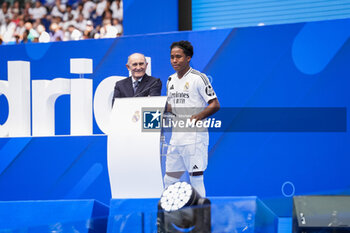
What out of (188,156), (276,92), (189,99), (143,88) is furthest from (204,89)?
(276,92)

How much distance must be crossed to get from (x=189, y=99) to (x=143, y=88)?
711 millimetres

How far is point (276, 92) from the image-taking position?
16.8 feet

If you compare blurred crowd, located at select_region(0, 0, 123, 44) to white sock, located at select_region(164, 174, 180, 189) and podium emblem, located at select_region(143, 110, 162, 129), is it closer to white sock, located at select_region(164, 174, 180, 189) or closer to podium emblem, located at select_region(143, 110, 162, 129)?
podium emblem, located at select_region(143, 110, 162, 129)

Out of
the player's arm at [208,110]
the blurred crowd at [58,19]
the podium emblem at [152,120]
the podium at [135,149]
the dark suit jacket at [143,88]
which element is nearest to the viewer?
the podium at [135,149]

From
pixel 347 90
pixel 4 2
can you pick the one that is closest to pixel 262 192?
pixel 347 90

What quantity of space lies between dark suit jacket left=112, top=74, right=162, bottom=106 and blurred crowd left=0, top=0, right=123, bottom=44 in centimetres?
328

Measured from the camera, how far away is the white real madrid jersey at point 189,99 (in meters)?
4.27

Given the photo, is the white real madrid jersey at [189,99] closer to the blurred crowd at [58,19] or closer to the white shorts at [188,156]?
the white shorts at [188,156]

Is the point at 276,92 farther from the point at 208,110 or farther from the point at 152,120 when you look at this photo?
the point at 152,120

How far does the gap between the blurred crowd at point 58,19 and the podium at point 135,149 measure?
184 inches

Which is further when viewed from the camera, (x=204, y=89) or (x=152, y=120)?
(x=204, y=89)

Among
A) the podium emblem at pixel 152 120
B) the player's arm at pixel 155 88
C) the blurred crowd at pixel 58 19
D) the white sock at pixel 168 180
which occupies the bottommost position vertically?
the white sock at pixel 168 180

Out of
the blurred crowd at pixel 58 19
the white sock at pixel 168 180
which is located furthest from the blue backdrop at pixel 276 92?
the blurred crowd at pixel 58 19

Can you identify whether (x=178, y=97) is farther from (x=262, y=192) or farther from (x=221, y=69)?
(x=262, y=192)
